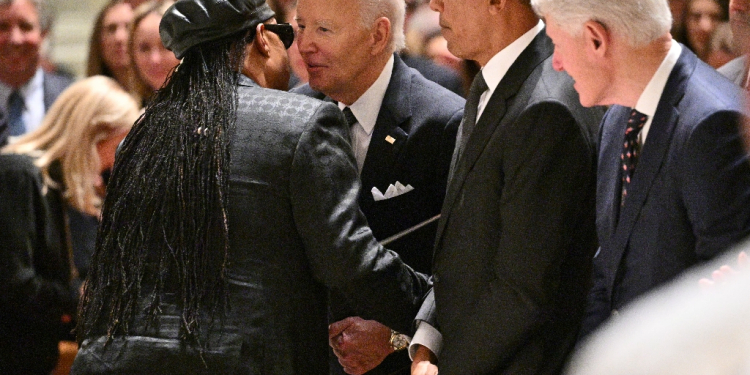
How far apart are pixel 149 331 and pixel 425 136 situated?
41.1 inches

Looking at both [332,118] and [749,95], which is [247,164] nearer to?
[332,118]

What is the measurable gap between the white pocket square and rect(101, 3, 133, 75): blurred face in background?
289 centimetres

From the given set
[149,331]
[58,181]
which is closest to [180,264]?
[149,331]

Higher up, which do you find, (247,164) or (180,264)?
(247,164)

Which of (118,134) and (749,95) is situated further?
(118,134)

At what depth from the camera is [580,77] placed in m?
2.28

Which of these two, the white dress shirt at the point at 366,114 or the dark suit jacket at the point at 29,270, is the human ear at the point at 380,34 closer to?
the white dress shirt at the point at 366,114

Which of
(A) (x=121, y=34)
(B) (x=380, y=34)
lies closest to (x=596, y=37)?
(B) (x=380, y=34)

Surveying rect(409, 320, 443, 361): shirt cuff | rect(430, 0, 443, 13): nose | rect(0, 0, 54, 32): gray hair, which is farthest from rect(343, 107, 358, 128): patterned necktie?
rect(0, 0, 54, 32): gray hair

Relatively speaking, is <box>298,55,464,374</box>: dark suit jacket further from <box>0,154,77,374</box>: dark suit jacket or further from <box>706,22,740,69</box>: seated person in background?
<box>706,22,740,69</box>: seated person in background

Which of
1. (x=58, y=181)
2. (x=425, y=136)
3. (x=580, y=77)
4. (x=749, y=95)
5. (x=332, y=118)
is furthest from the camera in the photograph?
(x=58, y=181)

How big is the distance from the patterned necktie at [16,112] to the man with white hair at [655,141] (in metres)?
4.13

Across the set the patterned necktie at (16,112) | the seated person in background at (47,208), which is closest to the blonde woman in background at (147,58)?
the seated person in background at (47,208)

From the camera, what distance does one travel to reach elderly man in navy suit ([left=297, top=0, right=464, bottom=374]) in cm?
293
